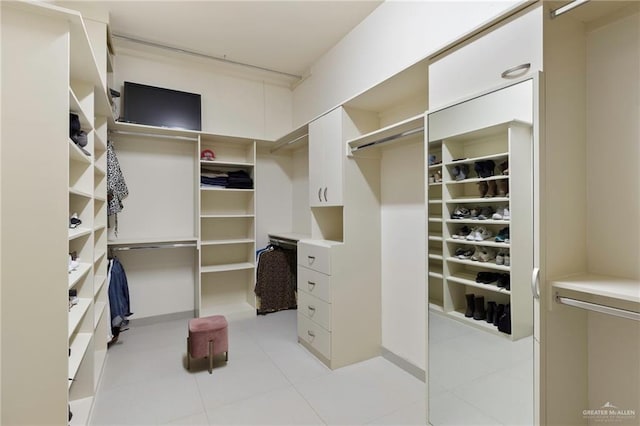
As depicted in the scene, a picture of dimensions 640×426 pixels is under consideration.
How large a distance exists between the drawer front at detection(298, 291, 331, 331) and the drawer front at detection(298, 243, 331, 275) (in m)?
0.27

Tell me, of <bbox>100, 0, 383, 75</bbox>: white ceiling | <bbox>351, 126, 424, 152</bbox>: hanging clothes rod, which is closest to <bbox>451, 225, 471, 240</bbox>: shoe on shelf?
<bbox>351, 126, 424, 152</bbox>: hanging clothes rod

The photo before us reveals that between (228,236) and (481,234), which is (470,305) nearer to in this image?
(481,234)

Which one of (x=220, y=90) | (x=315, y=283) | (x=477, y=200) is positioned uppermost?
(x=220, y=90)

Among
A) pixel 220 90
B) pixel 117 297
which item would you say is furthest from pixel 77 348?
pixel 220 90

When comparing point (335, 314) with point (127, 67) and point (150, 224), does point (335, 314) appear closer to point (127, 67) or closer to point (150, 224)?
point (150, 224)

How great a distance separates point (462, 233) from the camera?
168cm

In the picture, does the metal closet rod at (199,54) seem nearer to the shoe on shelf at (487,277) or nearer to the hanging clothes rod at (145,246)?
the hanging clothes rod at (145,246)

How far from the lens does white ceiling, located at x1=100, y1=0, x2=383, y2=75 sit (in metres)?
2.61

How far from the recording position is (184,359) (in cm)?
272

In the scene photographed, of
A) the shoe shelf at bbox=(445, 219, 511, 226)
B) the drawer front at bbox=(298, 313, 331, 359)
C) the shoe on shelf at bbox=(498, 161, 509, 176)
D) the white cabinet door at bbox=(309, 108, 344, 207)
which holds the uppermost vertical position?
the white cabinet door at bbox=(309, 108, 344, 207)

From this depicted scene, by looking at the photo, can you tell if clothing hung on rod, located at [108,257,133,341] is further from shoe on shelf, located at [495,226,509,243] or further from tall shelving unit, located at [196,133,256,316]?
shoe on shelf, located at [495,226,509,243]

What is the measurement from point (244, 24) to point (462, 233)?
2.63 meters

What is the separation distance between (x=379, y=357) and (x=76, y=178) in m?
2.67

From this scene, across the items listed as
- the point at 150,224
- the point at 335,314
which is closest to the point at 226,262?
the point at 150,224
